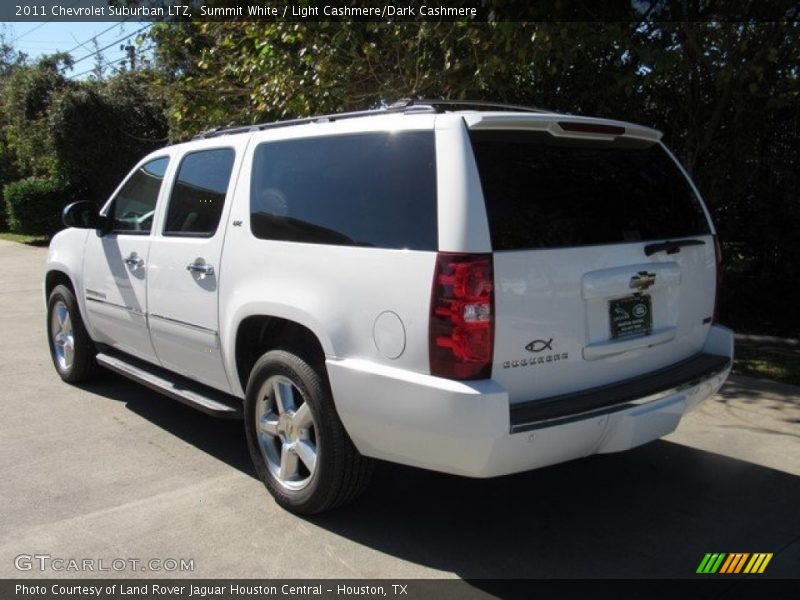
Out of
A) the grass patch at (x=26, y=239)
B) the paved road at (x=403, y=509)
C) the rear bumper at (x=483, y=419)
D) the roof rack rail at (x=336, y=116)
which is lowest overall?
the paved road at (x=403, y=509)

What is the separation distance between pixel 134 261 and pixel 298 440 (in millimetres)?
2021

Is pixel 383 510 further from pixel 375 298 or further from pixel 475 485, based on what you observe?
pixel 375 298

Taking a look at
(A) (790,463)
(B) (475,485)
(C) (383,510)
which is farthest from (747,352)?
(C) (383,510)

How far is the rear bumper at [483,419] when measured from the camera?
3029mm

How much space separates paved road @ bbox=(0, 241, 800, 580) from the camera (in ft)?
11.4

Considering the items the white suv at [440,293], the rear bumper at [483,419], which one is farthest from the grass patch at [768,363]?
the rear bumper at [483,419]

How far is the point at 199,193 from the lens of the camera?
4.68m

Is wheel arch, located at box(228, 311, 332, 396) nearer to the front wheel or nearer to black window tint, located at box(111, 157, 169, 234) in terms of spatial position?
the front wheel

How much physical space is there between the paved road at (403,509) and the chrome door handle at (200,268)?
3.94 ft

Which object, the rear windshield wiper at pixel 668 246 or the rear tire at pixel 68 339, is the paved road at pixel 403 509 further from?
the rear windshield wiper at pixel 668 246

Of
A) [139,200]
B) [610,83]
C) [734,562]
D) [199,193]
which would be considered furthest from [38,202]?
[734,562]

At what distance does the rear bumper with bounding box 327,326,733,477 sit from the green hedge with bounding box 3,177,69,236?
19.7 metres

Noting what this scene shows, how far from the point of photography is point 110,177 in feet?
65.0
